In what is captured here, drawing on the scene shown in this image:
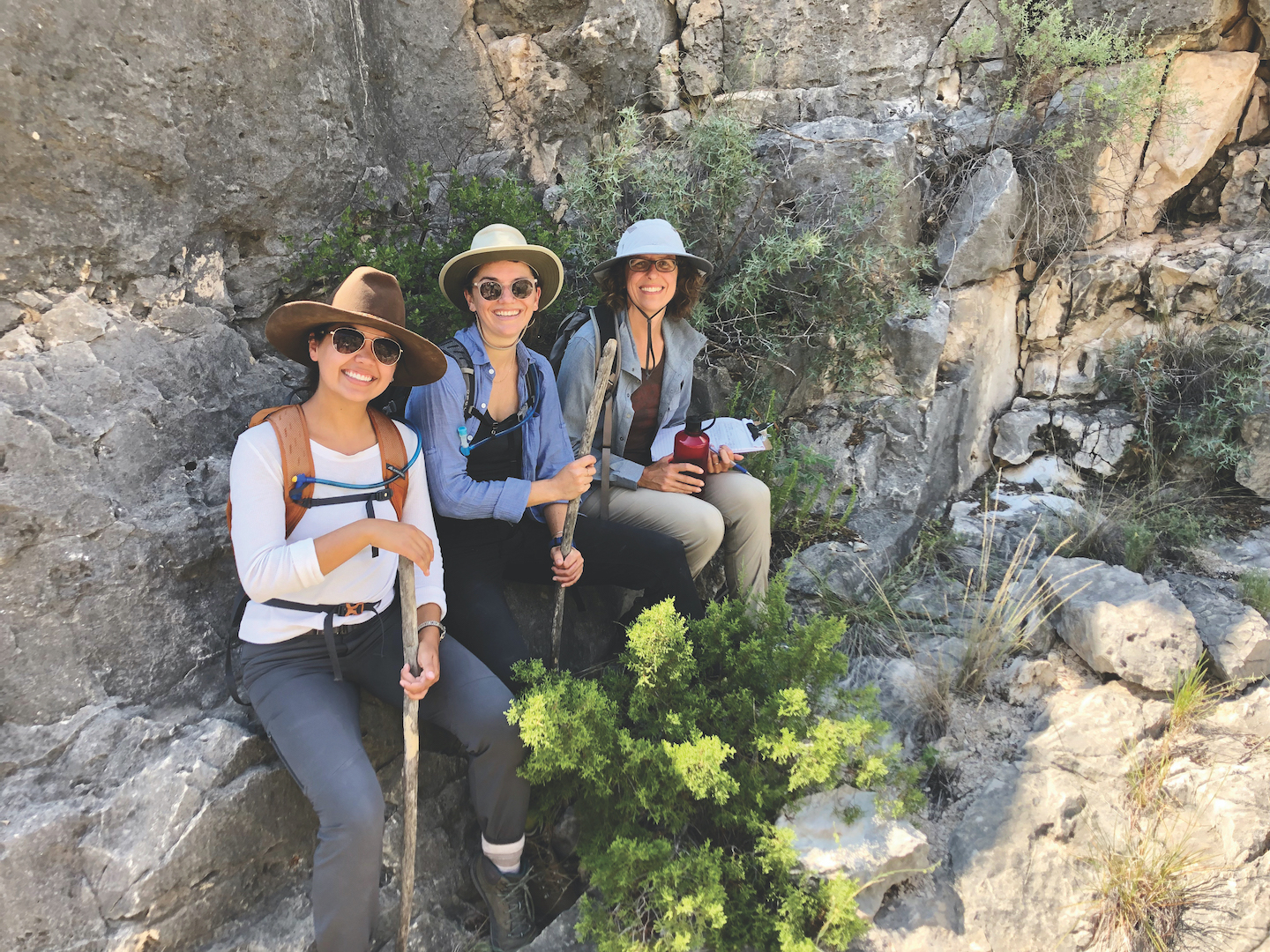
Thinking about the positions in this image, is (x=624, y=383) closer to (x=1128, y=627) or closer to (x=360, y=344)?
(x=360, y=344)

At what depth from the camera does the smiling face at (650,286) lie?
373 cm

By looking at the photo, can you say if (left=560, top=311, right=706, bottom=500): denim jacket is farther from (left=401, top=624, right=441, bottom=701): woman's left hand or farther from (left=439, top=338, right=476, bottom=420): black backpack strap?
(left=401, top=624, right=441, bottom=701): woman's left hand

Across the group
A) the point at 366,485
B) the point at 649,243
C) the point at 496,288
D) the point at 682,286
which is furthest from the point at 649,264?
the point at 366,485

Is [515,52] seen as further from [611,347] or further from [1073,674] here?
[1073,674]

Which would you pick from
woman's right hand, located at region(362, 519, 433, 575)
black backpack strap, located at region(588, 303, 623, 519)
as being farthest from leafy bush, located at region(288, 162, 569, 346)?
woman's right hand, located at region(362, 519, 433, 575)

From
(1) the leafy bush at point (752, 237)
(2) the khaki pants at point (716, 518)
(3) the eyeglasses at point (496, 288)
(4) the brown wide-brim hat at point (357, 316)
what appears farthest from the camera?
(1) the leafy bush at point (752, 237)

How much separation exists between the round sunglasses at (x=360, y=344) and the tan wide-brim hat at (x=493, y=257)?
2.06 ft

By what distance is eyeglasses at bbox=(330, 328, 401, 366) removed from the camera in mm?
2602

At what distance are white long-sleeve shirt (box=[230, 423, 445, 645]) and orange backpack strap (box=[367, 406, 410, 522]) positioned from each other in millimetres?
25

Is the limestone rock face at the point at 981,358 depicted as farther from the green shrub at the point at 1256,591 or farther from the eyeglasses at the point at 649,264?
the eyeglasses at the point at 649,264

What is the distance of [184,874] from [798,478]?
378 cm

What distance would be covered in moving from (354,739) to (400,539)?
0.65 meters

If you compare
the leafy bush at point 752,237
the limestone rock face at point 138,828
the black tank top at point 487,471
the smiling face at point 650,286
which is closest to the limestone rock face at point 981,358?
the leafy bush at point 752,237

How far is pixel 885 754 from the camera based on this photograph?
2.92 m
